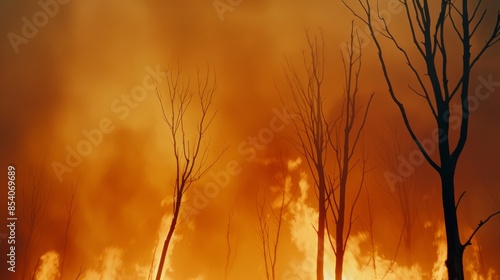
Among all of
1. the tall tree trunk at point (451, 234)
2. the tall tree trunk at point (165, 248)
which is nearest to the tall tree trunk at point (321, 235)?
the tall tree trunk at point (451, 234)

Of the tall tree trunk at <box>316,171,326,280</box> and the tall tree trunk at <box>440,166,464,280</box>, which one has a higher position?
the tall tree trunk at <box>316,171,326,280</box>

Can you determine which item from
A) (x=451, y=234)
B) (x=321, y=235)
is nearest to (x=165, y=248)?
(x=321, y=235)

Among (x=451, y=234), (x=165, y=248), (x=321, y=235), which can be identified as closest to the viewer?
(x=451, y=234)

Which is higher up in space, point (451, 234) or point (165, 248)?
point (165, 248)

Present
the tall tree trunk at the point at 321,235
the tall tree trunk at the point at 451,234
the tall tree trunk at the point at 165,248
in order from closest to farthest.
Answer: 1. the tall tree trunk at the point at 451,234
2. the tall tree trunk at the point at 321,235
3. the tall tree trunk at the point at 165,248

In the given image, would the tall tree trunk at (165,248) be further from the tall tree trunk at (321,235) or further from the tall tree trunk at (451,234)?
the tall tree trunk at (451,234)

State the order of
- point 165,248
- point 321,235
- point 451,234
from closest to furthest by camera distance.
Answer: point 451,234, point 321,235, point 165,248

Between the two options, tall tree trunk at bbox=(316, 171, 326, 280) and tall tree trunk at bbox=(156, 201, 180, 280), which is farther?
tall tree trunk at bbox=(156, 201, 180, 280)

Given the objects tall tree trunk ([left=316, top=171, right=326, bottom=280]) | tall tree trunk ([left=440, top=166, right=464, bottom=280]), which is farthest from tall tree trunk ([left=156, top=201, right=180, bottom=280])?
tall tree trunk ([left=440, top=166, right=464, bottom=280])

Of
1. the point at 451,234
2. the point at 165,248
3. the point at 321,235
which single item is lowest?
the point at 451,234

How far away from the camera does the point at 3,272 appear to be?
14297 millimetres

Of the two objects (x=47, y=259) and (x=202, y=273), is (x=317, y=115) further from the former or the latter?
(x=47, y=259)

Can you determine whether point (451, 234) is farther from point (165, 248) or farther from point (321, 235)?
point (165, 248)

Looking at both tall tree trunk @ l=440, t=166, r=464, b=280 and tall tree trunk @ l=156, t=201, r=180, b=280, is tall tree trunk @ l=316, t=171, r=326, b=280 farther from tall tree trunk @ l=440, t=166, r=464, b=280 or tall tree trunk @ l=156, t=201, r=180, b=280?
tall tree trunk @ l=156, t=201, r=180, b=280
